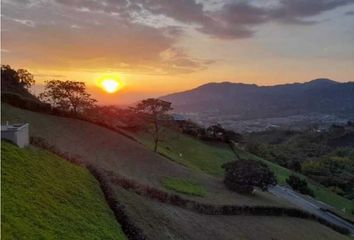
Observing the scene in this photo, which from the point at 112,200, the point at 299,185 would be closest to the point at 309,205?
the point at 299,185

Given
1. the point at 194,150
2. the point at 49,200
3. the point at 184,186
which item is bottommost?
the point at 194,150

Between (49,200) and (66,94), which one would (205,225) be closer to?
(49,200)

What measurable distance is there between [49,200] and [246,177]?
75.0 feet

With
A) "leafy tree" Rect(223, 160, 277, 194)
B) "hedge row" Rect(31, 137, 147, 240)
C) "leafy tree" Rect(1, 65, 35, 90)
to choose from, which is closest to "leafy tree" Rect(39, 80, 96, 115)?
"leafy tree" Rect(1, 65, 35, 90)

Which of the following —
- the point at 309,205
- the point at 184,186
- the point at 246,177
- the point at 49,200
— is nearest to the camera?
the point at 49,200

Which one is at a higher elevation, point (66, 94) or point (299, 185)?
point (66, 94)

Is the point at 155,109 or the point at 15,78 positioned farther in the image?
the point at 15,78

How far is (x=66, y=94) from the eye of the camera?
5434 centimetres

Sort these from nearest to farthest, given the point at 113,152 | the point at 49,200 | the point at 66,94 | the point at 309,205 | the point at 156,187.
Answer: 1. the point at 49,200
2. the point at 156,187
3. the point at 113,152
4. the point at 309,205
5. the point at 66,94

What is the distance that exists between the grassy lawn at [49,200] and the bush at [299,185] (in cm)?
3995

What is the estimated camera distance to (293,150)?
390 ft

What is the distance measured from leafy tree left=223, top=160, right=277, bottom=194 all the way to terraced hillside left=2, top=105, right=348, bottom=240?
0.93m

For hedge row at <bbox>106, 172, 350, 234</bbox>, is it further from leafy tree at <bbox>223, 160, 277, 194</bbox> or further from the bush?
the bush

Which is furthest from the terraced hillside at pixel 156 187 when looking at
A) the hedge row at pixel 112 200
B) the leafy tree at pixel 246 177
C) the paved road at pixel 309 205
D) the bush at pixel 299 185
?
the bush at pixel 299 185
